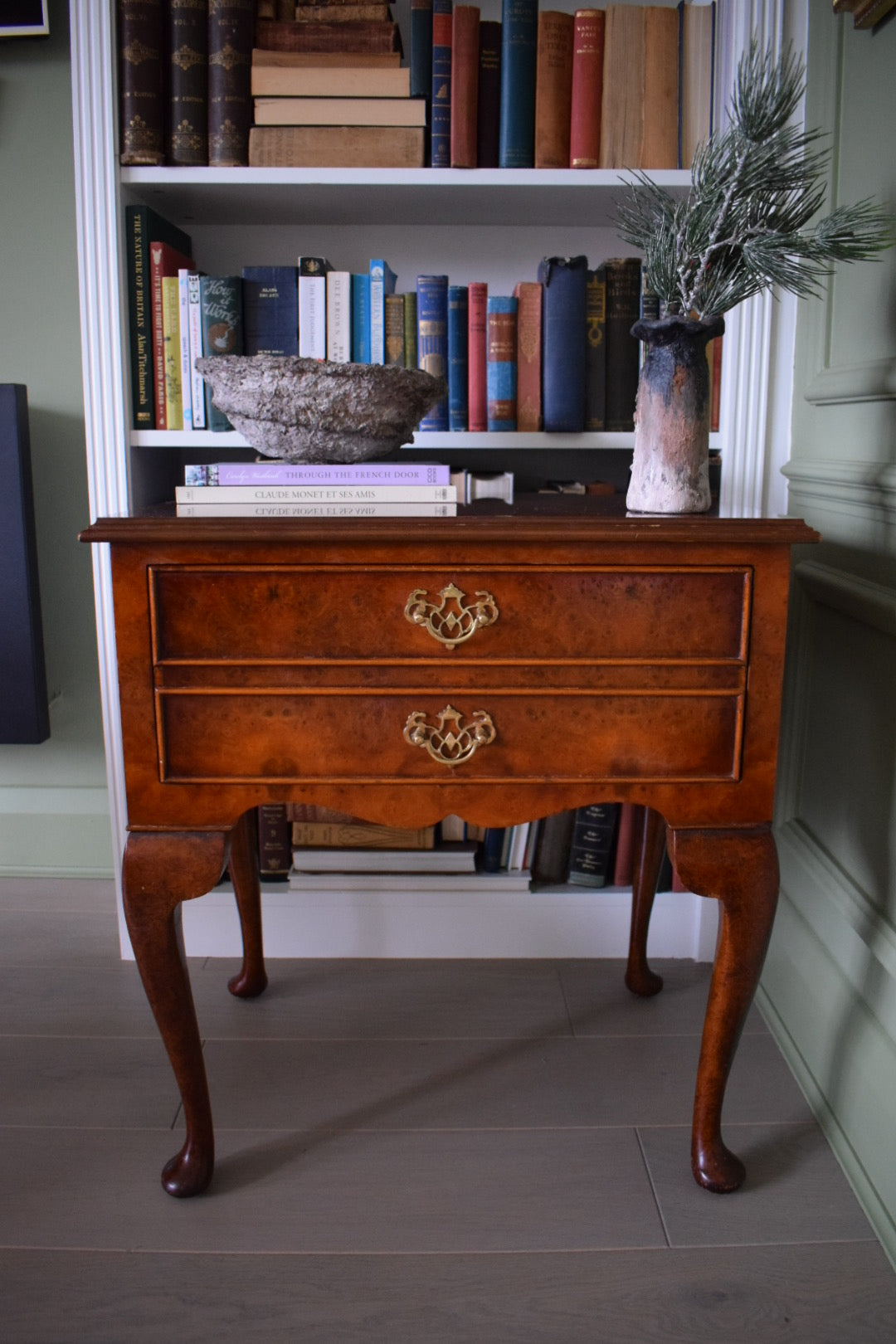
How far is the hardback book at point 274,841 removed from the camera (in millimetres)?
1622

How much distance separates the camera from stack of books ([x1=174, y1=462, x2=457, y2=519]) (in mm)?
1016

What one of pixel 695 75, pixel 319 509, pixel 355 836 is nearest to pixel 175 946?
pixel 319 509

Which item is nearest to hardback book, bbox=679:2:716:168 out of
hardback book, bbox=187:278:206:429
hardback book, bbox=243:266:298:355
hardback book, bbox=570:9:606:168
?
hardback book, bbox=570:9:606:168

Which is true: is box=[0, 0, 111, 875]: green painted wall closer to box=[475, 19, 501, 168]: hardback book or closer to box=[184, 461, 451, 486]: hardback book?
box=[475, 19, 501, 168]: hardback book

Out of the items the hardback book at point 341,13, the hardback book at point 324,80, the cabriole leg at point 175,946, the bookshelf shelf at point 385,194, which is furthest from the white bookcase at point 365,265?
the cabriole leg at point 175,946

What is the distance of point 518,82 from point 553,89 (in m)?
0.05

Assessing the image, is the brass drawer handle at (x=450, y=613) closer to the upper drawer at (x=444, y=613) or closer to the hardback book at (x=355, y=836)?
the upper drawer at (x=444, y=613)

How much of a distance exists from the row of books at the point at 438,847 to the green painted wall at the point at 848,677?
274 millimetres

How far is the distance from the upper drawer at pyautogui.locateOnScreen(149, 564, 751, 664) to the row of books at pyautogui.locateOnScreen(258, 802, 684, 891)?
2.15 ft

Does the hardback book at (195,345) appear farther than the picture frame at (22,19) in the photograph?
No

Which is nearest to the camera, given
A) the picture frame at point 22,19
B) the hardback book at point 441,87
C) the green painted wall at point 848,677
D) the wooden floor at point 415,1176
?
the wooden floor at point 415,1176

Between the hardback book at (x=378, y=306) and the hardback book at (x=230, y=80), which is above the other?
the hardback book at (x=230, y=80)

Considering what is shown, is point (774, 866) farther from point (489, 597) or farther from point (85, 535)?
point (85, 535)

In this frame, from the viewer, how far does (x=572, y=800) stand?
1039 mm
